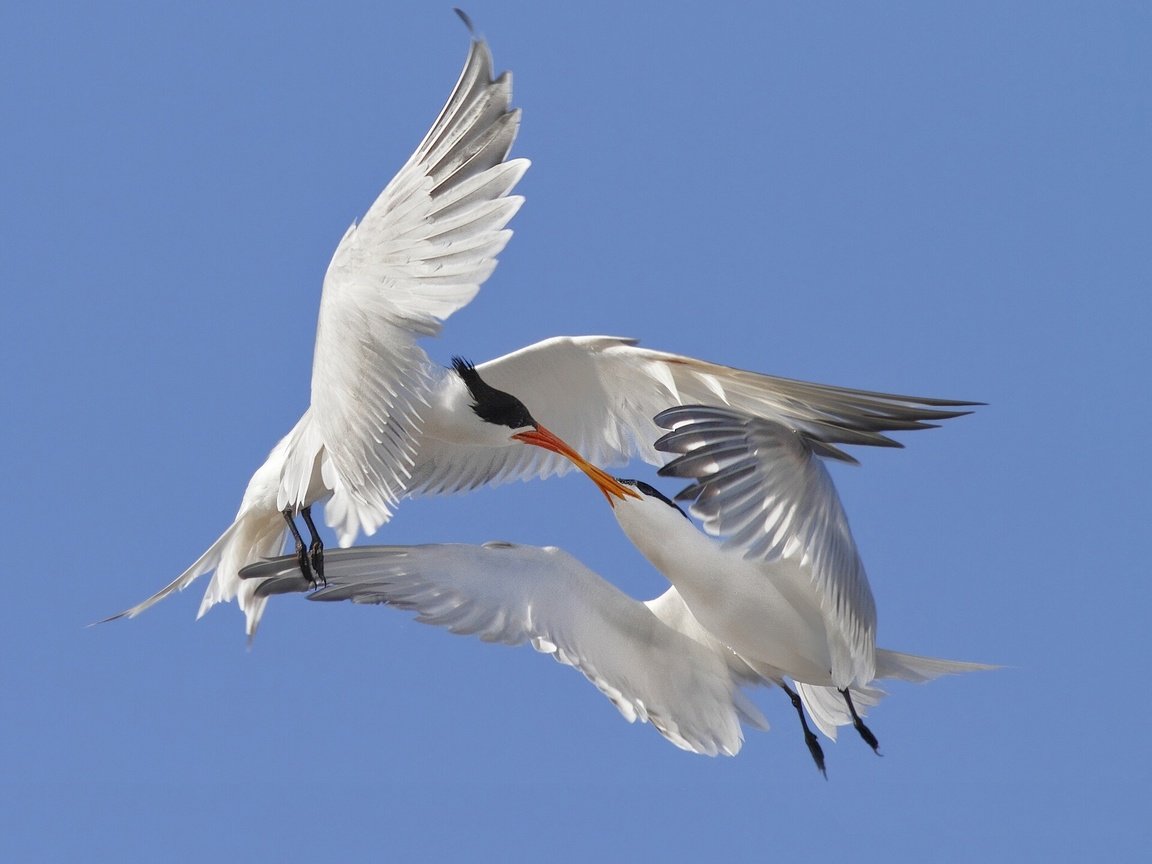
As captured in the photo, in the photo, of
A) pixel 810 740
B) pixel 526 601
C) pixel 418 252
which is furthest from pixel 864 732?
pixel 418 252

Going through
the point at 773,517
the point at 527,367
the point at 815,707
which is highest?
the point at 527,367

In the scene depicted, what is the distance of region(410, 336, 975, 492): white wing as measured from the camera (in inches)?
275

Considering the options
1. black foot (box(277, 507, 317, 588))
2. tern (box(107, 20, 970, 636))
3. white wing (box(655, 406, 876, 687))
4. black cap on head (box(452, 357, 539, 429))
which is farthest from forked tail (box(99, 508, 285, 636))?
white wing (box(655, 406, 876, 687))

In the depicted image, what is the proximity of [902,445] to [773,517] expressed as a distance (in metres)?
0.56

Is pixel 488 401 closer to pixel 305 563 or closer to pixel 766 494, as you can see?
pixel 305 563

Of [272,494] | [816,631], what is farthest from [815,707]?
[272,494]

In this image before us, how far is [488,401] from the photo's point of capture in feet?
24.7

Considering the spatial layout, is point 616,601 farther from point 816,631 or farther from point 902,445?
point 902,445

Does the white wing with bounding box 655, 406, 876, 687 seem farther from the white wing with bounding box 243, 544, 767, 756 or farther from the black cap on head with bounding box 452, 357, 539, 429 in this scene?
the black cap on head with bounding box 452, 357, 539, 429

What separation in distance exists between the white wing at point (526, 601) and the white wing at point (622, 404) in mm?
713

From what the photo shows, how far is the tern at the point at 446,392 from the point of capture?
6281 millimetres

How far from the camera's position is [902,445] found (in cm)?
684

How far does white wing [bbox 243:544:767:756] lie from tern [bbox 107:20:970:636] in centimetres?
18

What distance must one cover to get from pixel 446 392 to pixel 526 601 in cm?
82
